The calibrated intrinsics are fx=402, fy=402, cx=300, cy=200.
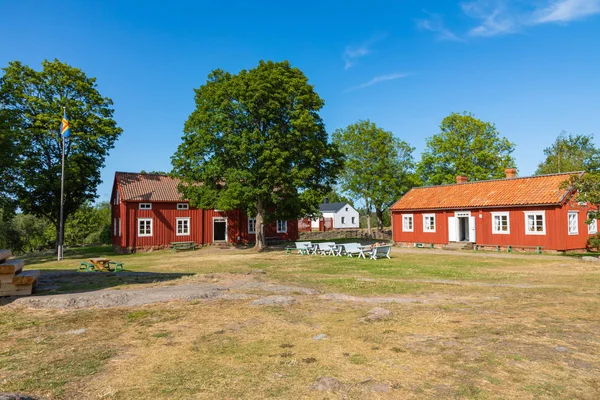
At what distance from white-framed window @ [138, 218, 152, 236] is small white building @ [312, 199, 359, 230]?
3717 cm

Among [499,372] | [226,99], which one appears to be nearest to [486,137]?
[226,99]

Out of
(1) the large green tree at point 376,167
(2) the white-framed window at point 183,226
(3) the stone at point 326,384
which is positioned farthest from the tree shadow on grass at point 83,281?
(1) the large green tree at point 376,167

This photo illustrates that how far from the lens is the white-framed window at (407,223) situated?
108 feet

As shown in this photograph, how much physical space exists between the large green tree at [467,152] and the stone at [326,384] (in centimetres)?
4574

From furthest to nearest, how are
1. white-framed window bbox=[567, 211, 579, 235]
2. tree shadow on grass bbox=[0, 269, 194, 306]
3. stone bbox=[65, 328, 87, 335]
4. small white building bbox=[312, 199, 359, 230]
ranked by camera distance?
small white building bbox=[312, 199, 359, 230] → white-framed window bbox=[567, 211, 579, 235] → tree shadow on grass bbox=[0, 269, 194, 306] → stone bbox=[65, 328, 87, 335]

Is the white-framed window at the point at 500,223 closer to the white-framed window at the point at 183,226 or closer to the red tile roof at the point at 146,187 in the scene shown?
the white-framed window at the point at 183,226

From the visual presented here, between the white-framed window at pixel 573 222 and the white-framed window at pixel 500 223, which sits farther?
the white-framed window at pixel 500 223

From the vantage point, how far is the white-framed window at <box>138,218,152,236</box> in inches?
1259

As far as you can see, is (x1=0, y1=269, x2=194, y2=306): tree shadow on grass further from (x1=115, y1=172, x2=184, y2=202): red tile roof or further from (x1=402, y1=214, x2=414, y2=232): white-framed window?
(x1=402, y1=214, x2=414, y2=232): white-framed window

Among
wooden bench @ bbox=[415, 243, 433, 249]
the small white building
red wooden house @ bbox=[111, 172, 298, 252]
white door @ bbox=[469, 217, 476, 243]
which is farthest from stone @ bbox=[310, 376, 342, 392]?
the small white building

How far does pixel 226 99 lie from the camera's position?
28266 millimetres

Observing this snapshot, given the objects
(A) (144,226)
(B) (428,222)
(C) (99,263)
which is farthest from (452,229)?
(A) (144,226)

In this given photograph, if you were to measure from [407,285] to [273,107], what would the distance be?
60.4 feet

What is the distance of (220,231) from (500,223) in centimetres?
2275
